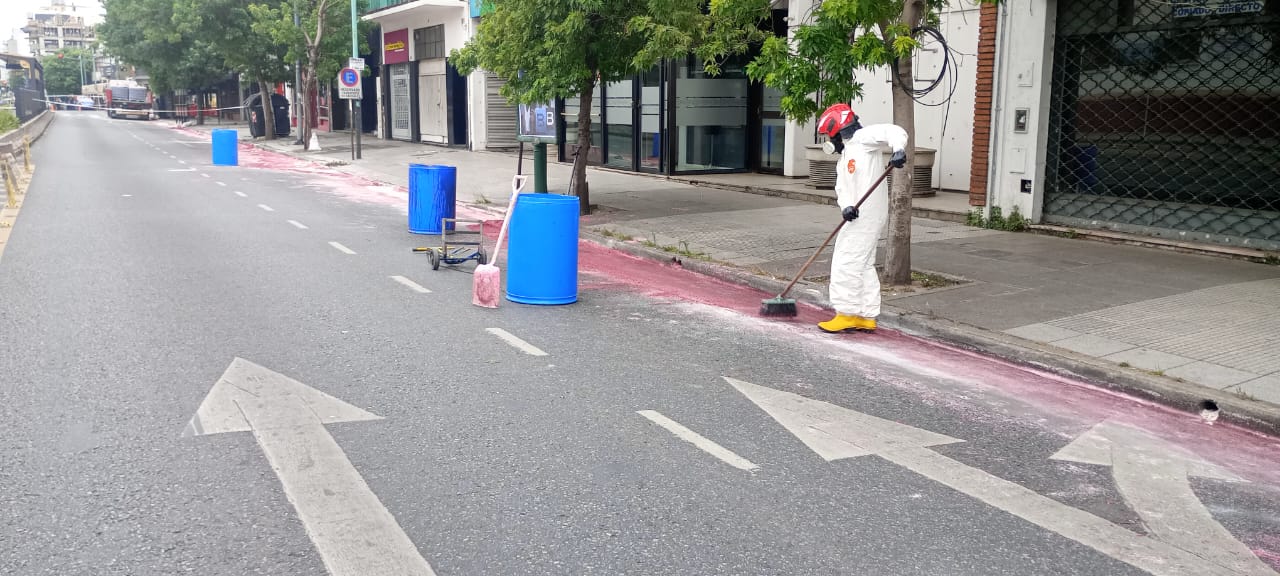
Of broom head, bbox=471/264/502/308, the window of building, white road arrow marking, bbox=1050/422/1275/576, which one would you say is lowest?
white road arrow marking, bbox=1050/422/1275/576

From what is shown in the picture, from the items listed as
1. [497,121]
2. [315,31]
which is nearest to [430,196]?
[497,121]

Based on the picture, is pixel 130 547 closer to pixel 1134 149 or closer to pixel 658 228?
pixel 658 228

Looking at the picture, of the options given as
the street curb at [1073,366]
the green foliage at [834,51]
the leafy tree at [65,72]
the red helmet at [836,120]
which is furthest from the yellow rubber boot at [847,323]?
the leafy tree at [65,72]

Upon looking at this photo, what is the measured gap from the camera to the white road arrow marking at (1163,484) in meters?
4.26

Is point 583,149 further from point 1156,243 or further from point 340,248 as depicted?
point 1156,243

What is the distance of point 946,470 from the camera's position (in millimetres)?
5070

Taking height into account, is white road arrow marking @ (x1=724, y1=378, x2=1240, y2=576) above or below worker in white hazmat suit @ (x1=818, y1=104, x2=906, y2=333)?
below

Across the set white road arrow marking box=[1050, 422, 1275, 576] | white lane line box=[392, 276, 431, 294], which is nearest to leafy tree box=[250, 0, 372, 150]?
white lane line box=[392, 276, 431, 294]

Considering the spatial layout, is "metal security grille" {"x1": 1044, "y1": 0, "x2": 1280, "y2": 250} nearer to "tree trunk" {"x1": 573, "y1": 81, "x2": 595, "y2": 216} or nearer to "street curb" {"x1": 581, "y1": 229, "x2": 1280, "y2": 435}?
"street curb" {"x1": 581, "y1": 229, "x2": 1280, "y2": 435}

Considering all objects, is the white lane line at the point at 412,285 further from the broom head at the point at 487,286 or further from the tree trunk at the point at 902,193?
the tree trunk at the point at 902,193

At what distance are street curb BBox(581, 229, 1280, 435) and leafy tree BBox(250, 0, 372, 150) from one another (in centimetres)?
2611

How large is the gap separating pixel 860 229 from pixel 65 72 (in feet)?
541

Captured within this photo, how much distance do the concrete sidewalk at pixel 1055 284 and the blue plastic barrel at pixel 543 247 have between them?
2338 mm

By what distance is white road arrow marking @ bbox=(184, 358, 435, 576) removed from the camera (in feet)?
13.1
